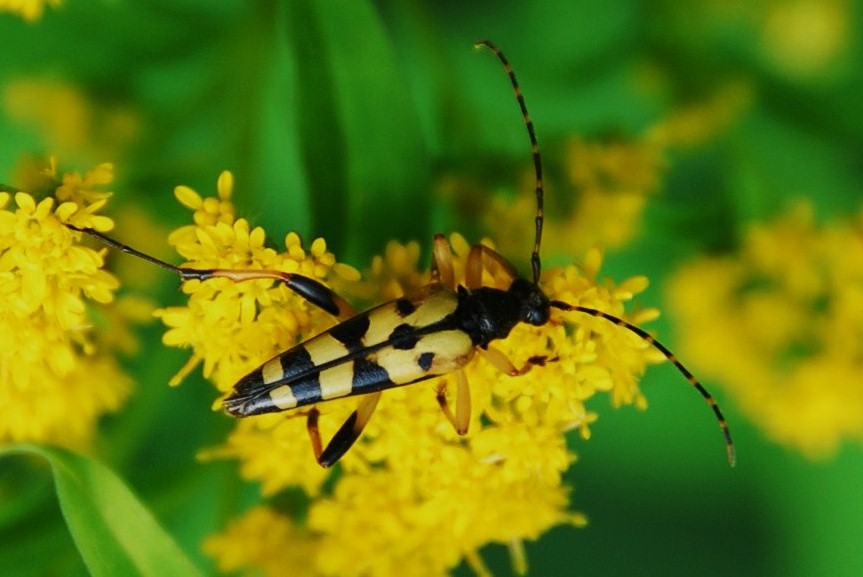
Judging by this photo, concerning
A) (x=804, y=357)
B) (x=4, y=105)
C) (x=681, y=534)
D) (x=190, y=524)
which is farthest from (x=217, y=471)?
(x=681, y=534)

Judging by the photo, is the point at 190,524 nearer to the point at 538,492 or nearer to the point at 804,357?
the point at 538,492

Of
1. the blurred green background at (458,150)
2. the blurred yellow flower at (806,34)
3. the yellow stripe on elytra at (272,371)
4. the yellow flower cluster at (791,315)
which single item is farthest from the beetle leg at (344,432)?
the blurred yellow flower at (806,34)

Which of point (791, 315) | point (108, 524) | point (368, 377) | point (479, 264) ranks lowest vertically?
point (108, 524)

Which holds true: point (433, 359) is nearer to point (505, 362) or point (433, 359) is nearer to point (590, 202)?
point (505, 362)

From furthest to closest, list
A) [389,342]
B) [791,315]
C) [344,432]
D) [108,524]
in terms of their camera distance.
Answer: [791,315]
[389,342]
[344,432]
[108,524]

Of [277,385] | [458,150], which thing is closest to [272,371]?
[277,385]

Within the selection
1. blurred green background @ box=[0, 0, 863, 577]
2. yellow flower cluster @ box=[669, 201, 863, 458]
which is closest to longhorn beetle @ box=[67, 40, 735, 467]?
blurred green background @ box=[0, 0, 863, 577]

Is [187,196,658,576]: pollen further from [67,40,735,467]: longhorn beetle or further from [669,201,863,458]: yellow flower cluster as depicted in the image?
[669,201,863,458]: yellow flower cluster

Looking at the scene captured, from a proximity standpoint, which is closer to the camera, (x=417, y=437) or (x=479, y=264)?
(x=417, y=437)
